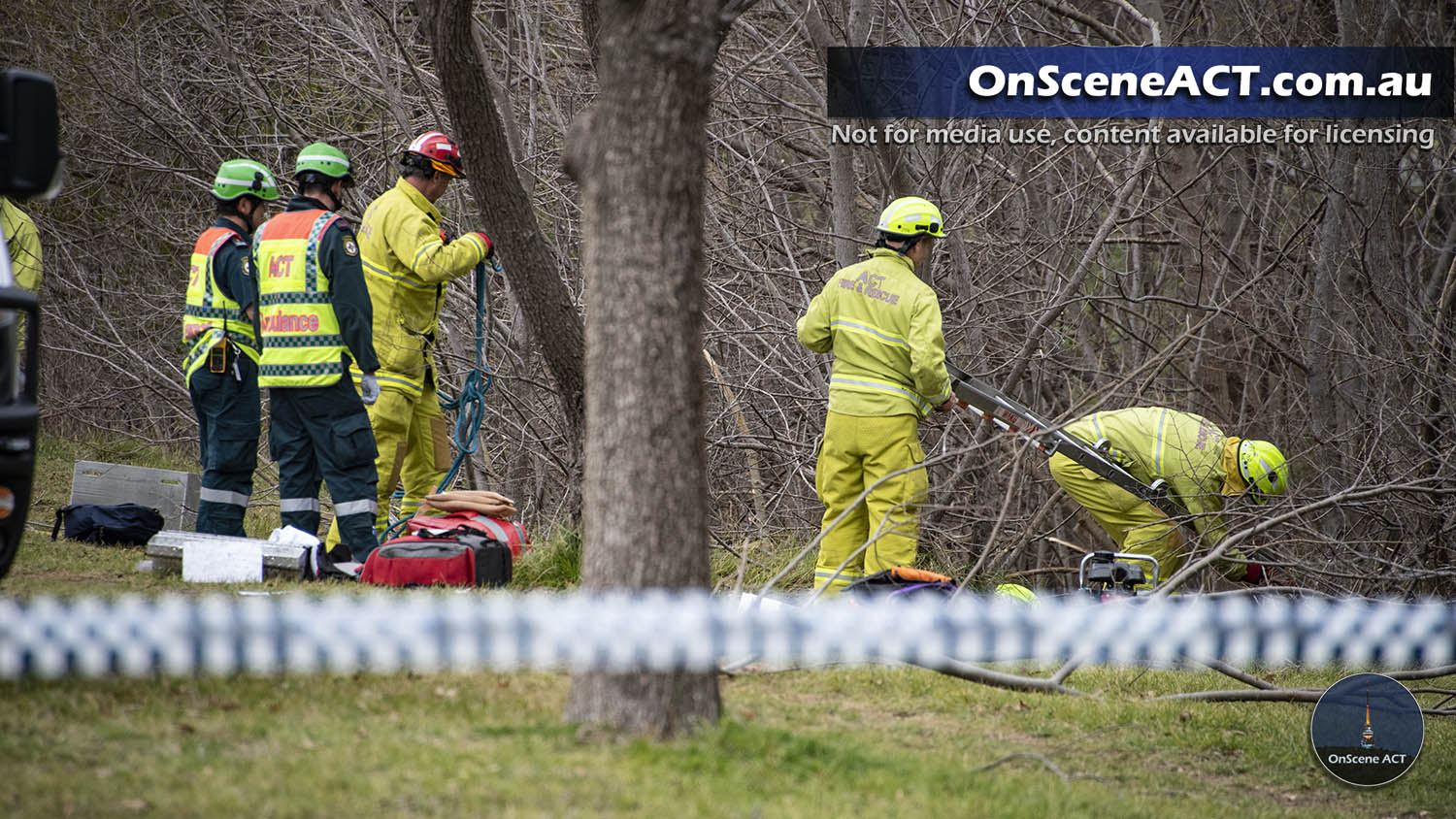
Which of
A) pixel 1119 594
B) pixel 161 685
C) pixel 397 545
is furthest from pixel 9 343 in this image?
pixel 1119 594

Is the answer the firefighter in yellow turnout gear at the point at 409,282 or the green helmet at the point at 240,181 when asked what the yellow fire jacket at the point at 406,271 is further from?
the green helmet at the point at 240,181

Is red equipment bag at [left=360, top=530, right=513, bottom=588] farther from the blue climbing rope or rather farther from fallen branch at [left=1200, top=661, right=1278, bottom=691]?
fallen branch at [left=1200, top=661, right=1278, bottom=691]

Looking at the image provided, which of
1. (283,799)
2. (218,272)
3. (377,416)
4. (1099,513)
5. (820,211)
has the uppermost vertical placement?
(820,211)

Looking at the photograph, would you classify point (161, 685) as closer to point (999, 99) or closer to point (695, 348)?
point (695, 348)

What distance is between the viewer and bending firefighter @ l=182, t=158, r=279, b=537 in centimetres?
750

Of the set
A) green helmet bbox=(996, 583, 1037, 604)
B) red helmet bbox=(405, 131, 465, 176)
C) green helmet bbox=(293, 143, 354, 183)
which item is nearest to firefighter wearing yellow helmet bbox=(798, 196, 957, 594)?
green helmet bbox=(996, 583, 1037, 604)

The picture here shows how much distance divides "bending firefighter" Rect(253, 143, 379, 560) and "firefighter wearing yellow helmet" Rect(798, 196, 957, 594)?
243 centimetres

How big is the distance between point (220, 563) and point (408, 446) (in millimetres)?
1503

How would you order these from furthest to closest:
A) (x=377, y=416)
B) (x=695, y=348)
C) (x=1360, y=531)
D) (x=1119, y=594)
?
1. (x=1360, y=531)
2. (x=377, y=416)
3. (x=1119, y=594)
4. (x=695, y=348)

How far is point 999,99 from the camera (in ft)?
31.4

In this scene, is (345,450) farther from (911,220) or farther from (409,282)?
(911,220)

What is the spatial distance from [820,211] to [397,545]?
574cm

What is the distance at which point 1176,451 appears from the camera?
757cm

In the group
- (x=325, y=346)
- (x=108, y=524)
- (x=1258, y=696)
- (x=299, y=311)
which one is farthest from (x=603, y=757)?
(x=108, y=524)
